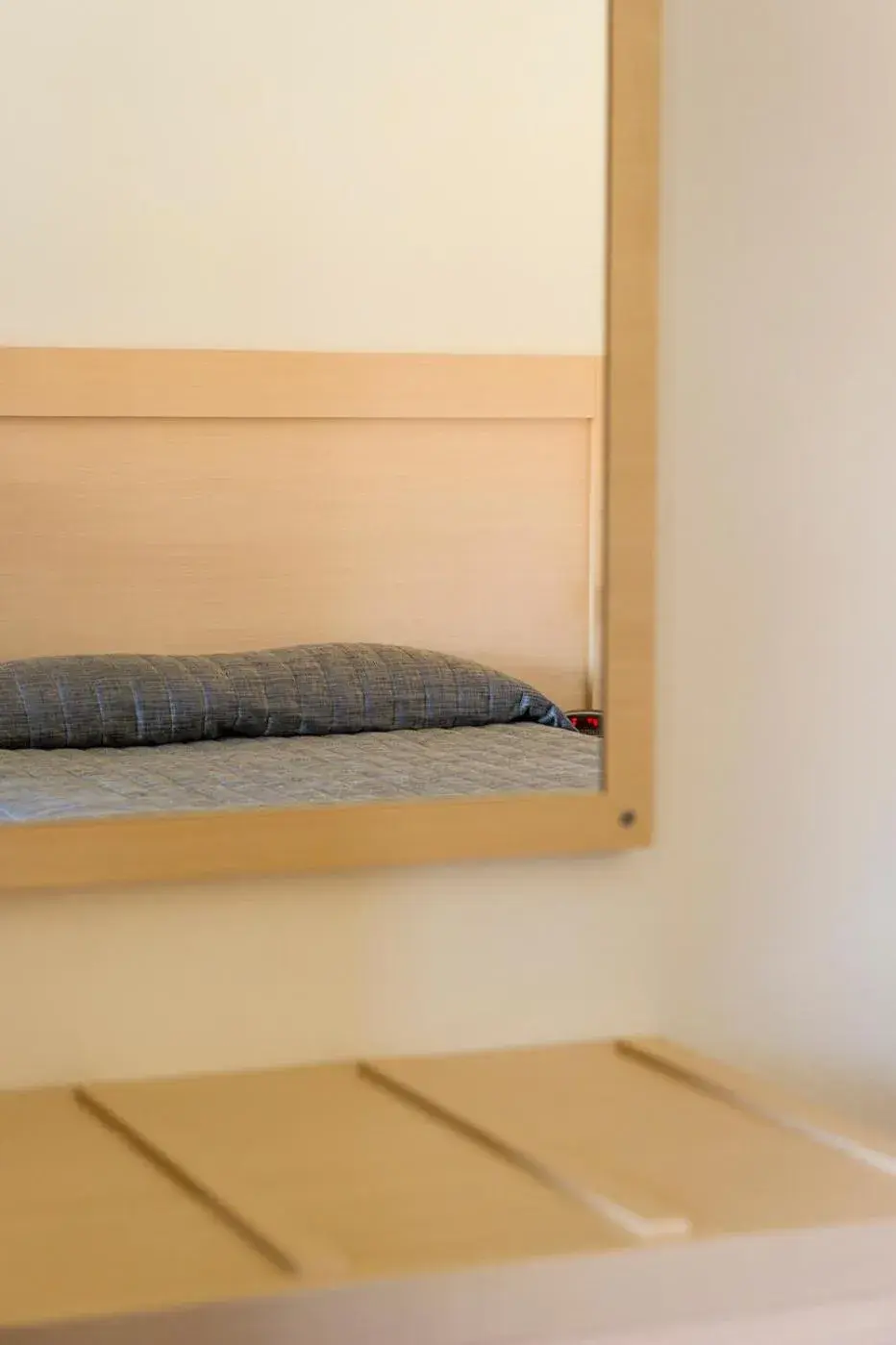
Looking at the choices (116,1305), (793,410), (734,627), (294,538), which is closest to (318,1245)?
(116,1305)

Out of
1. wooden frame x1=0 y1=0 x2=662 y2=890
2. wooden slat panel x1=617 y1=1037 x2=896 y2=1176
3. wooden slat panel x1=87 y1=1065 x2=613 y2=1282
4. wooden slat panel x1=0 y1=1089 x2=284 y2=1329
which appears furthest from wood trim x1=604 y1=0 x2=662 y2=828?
wooden slat panel x1=0 y1=1089 x2=284 y2=1329

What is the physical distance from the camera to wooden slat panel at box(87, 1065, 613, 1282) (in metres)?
0.79

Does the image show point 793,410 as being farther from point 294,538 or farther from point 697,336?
point 294,538

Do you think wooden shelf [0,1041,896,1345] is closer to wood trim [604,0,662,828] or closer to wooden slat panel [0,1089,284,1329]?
wooden slat panel [0,1089,284,1329]

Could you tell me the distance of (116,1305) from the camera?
0.72 m

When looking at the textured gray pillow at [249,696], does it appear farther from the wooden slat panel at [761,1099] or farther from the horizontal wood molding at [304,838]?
the wooden slat panel at [761,1099]

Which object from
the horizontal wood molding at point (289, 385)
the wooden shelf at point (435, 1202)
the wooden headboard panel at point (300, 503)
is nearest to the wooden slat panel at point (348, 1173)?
the wooden shelf at point (435, 1202)

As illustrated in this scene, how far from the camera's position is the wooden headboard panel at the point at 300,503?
0.98 meters

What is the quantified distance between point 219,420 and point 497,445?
6.9 inches

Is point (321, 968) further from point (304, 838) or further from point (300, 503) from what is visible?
point (300, 503)

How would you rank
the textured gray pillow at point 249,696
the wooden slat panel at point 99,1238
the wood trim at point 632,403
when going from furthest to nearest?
the wood trim at point 632,403 → the textured gray pillow at point 249,696 → the wooden slat panel at point 99,1238

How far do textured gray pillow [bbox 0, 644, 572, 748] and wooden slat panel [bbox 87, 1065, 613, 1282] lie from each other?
22 cm

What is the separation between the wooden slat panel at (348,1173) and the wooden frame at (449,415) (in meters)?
0.14

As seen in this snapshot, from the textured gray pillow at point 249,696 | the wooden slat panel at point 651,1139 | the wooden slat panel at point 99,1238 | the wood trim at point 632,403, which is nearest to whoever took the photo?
the wooden slat panel at point 99,1238
